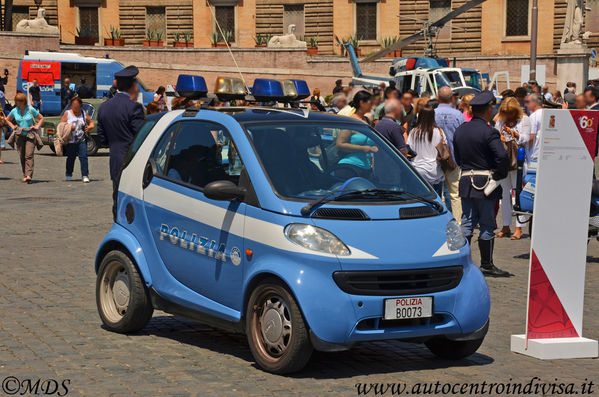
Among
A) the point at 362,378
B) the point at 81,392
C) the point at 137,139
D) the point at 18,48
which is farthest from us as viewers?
the point at 18,48

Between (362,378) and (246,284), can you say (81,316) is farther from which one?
(362,378)

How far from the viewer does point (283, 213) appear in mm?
6980

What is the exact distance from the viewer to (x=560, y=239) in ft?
25.5

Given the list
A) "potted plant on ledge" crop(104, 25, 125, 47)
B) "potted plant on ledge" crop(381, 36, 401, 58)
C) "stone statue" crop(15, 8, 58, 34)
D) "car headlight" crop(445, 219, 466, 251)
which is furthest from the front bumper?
"potted plant on ledge" crop(104, 25, 125, 47)

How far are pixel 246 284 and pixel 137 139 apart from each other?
2.01 m

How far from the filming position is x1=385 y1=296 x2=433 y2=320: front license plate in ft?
22.4

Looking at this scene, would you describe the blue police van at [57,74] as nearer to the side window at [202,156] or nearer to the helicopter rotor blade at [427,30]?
the helicopter rotor blade at [427,30]

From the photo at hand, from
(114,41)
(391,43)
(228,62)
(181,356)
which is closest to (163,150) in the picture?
(181,356)

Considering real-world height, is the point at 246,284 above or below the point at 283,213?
below

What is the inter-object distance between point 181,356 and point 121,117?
491cm

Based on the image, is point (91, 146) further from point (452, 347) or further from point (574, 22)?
point (574, 22)

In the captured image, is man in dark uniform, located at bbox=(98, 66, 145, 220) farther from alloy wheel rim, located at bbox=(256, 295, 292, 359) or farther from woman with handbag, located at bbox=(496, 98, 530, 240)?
alloy wheel rim, located at bbox=(256, 295, 292, 359)

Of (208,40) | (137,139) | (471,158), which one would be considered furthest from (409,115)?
(208,40)

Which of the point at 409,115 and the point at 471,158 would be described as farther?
the point at 409,115
